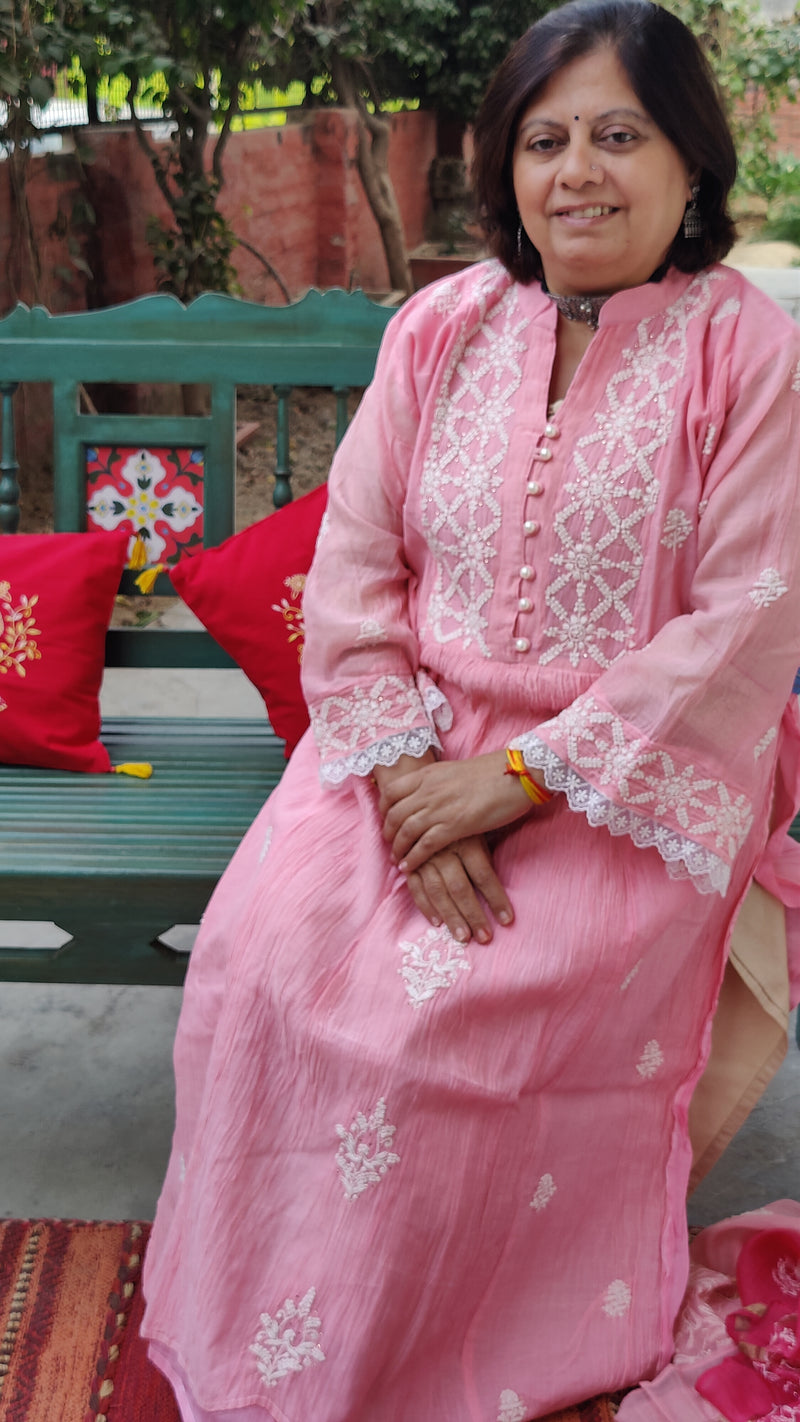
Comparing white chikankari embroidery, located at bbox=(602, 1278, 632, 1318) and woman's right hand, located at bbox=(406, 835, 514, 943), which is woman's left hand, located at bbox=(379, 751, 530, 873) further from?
white chikankari embroidery, located at bbox=(602, 1278, 632, 1318)

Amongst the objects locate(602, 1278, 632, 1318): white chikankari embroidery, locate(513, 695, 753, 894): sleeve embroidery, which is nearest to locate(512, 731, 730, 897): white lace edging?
locate(513, 695, 753, 894): sleeve embroidery

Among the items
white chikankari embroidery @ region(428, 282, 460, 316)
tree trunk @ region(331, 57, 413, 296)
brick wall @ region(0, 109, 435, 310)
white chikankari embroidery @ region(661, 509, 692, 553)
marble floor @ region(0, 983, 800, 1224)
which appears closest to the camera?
white chikankari embroidery @ region(661, 509, 692, 553)

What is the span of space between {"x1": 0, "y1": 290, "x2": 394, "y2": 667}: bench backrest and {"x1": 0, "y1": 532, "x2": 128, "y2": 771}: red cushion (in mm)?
125

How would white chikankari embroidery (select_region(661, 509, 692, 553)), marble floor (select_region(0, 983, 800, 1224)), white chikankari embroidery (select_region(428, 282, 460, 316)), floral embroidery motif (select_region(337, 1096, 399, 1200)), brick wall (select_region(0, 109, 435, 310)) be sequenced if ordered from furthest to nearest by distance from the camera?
brick wall (select_region(0, 109, 435, 310)) → marble floor (select_region(0, 983, 800, 1224)) → white chikankari embroidery (select_region(428, 282, 460, 316)) → white chikankari embroidery (select_region(661, 509, 692, 553)) → floral embroidery motif (select_region(337, 1096, 399, 1200))

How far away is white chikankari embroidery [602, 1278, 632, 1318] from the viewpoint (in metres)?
1.75

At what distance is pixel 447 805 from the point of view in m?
1.72

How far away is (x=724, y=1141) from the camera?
6.33 ft

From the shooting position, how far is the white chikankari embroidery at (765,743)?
5.64 feet

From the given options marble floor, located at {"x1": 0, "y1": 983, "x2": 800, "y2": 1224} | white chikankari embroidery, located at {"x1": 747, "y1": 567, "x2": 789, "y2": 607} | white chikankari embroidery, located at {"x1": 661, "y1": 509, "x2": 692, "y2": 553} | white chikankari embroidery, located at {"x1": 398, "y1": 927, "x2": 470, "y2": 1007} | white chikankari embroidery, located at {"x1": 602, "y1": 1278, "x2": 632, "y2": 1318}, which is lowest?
marble floor, located at {"x1": 0, "y1": 983, "x2": 800, "y2": 1224}

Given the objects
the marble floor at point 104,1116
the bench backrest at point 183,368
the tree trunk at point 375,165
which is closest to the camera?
the marble floor at point 104,1116

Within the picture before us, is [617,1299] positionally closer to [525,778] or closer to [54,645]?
[525,778]

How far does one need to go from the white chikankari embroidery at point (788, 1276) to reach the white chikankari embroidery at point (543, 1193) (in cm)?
39

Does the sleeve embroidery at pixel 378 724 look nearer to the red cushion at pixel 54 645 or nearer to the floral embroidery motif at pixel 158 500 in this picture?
the red cushion at pixel 54 645

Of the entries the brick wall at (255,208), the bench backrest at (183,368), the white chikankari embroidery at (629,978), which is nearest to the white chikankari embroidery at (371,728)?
the white chikankari embroidery at (629,978)
